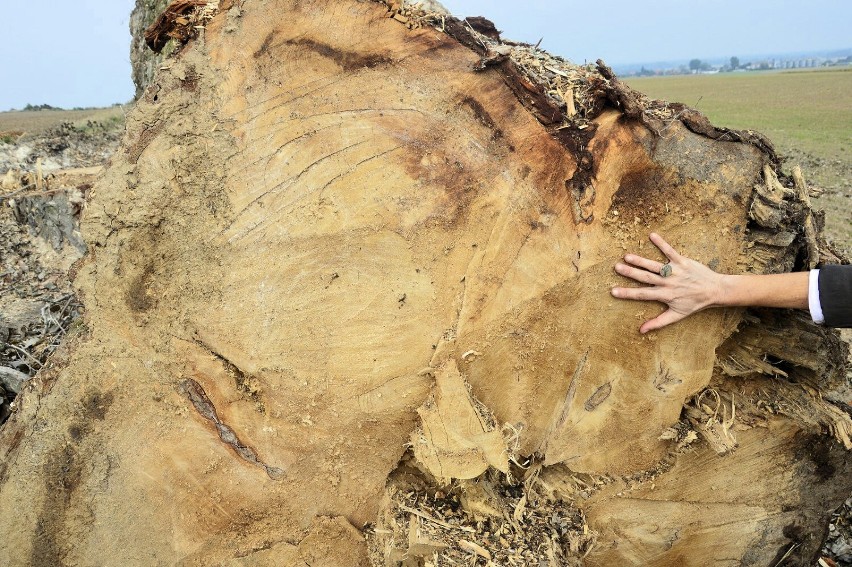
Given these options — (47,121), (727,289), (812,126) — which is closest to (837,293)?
(727,289)

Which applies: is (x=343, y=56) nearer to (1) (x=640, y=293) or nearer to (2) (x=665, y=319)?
(1) (x=640, y=293)

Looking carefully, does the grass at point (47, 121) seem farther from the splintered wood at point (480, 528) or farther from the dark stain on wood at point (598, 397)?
the dark stain on wood at point (598, 397)

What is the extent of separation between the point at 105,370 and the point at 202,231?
2.02ft

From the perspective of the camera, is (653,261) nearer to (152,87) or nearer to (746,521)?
(746,521)

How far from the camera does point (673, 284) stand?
6.57 ft

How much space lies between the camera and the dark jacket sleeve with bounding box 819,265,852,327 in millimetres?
1940

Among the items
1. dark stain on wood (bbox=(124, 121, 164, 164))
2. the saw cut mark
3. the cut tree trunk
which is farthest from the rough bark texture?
the saw cut mark

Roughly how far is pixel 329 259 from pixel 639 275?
3.65 ft

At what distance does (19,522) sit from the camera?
2.09 m

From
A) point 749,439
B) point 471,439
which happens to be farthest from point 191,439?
point 749,439

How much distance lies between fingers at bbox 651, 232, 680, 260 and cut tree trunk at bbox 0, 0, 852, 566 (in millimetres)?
39

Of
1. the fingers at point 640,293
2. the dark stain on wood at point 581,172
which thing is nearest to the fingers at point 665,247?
the fingers at point 640,293

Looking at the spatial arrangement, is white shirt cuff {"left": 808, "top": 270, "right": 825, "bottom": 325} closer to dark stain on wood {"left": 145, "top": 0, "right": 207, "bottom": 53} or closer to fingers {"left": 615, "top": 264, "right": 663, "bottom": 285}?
fingers {"left": 615, "top": 264, "right": 663, "bottom": 285}

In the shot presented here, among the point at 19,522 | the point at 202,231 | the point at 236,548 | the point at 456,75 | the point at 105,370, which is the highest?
the point at 456,75
